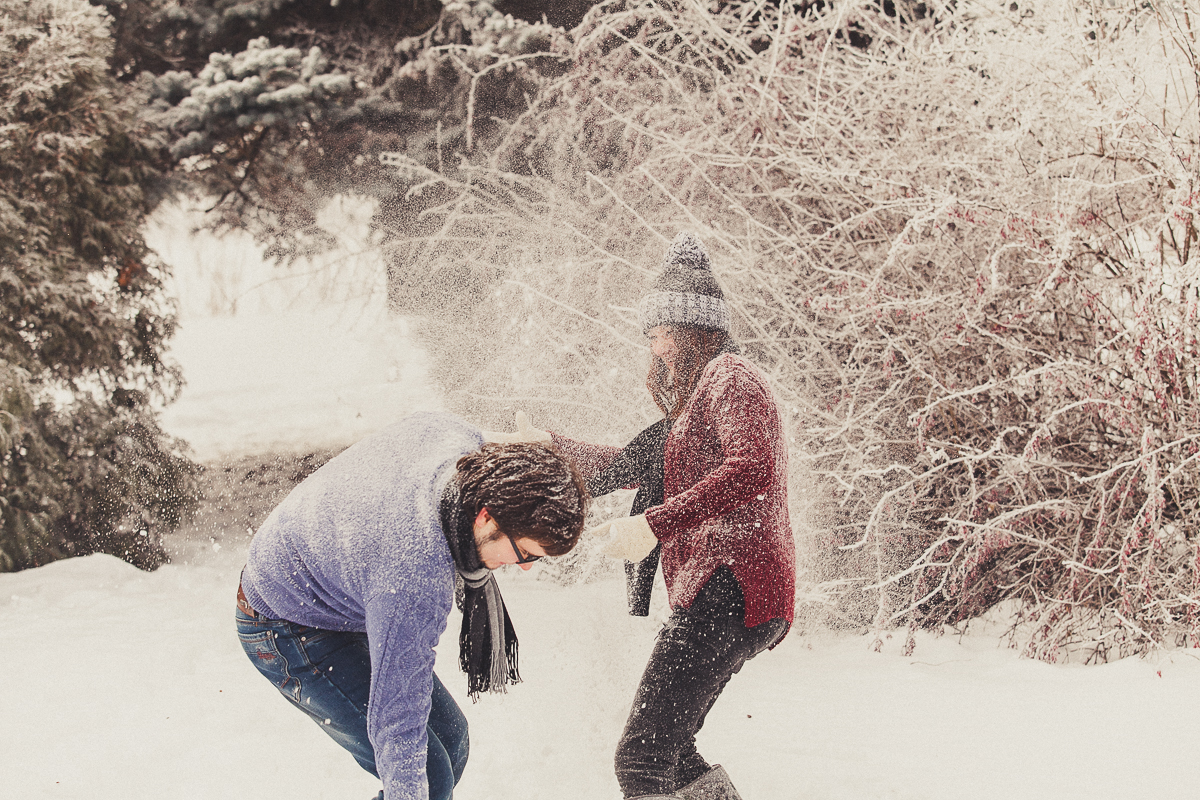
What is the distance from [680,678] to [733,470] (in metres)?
0.50

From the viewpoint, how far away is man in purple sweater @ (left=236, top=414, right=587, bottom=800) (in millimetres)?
1662

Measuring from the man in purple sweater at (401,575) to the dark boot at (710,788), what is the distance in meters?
0.53

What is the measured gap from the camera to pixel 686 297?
7.50ft

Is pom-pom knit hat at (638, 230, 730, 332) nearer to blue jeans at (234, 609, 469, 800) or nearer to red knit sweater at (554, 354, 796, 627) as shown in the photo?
red knit sweater at (554, 354, 796, 627)

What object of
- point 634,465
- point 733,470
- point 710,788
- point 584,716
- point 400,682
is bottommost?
point 584,716

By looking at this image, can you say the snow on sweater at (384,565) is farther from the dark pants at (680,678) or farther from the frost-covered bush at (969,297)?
the frost-covered bush at (969,297)

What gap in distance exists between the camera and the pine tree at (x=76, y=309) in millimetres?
5270

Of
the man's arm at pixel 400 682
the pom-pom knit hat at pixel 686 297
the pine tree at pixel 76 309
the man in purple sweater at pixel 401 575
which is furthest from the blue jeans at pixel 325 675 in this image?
the pine tree at pixel 76 309

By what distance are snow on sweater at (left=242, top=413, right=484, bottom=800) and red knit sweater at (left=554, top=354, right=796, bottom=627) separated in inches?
21.1

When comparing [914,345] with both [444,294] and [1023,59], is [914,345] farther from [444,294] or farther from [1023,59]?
[444,294]

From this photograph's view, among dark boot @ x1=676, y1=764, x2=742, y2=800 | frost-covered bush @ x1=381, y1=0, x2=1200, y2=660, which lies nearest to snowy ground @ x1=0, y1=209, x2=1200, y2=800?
frost-covered bush @ x1=381, y1=0, x2=1200, y2=660

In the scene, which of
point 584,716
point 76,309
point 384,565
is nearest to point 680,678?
point 384,565

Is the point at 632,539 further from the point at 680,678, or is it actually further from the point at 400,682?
the point at 400,682

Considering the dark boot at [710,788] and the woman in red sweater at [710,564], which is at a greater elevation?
the woman in red sweater at [710,564]
